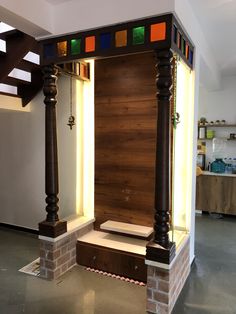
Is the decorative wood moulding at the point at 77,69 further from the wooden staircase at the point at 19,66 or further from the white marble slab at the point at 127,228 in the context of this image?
the white marble slab at the point at 127,228

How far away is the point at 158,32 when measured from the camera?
2.15 m

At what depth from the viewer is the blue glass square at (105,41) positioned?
235cm

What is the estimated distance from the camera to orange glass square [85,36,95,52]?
2.43 m

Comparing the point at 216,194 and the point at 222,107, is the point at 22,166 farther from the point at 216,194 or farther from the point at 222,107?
the point at 222,107

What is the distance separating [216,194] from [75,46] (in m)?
3.90

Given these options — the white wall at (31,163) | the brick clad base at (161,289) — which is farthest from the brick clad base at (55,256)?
the brick clad base at (161,289)

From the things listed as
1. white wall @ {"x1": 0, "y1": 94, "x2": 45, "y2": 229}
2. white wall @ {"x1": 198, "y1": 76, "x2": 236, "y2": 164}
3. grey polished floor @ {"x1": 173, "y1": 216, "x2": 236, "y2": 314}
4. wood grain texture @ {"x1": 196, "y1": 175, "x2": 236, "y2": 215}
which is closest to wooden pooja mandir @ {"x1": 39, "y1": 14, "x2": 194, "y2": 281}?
grey polished floor @ {"x1": 173, "y1": 216, "x2": 236, "y2": 314}

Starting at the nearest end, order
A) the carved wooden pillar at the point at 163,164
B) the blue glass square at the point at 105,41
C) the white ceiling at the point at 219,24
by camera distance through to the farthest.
Answer: the carved wooden pillar at the point at 163,164
the blue glass square at the point at 105,41
the white ceiling at the point at 219,24

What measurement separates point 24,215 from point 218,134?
4.10 metres

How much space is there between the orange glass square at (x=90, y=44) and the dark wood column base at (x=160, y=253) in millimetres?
1803

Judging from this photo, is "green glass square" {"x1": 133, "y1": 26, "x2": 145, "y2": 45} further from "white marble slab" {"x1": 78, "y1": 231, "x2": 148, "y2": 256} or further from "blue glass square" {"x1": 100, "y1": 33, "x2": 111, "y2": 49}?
"white marble slab" {"x1": 78, "y1": 231, "x2": 148, "y2": 256}

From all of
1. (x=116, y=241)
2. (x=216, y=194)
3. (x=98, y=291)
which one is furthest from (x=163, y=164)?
(x=216, y=194)

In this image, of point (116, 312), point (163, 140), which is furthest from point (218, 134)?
point (116, 312)

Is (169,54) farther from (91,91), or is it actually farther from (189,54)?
(91,91)
